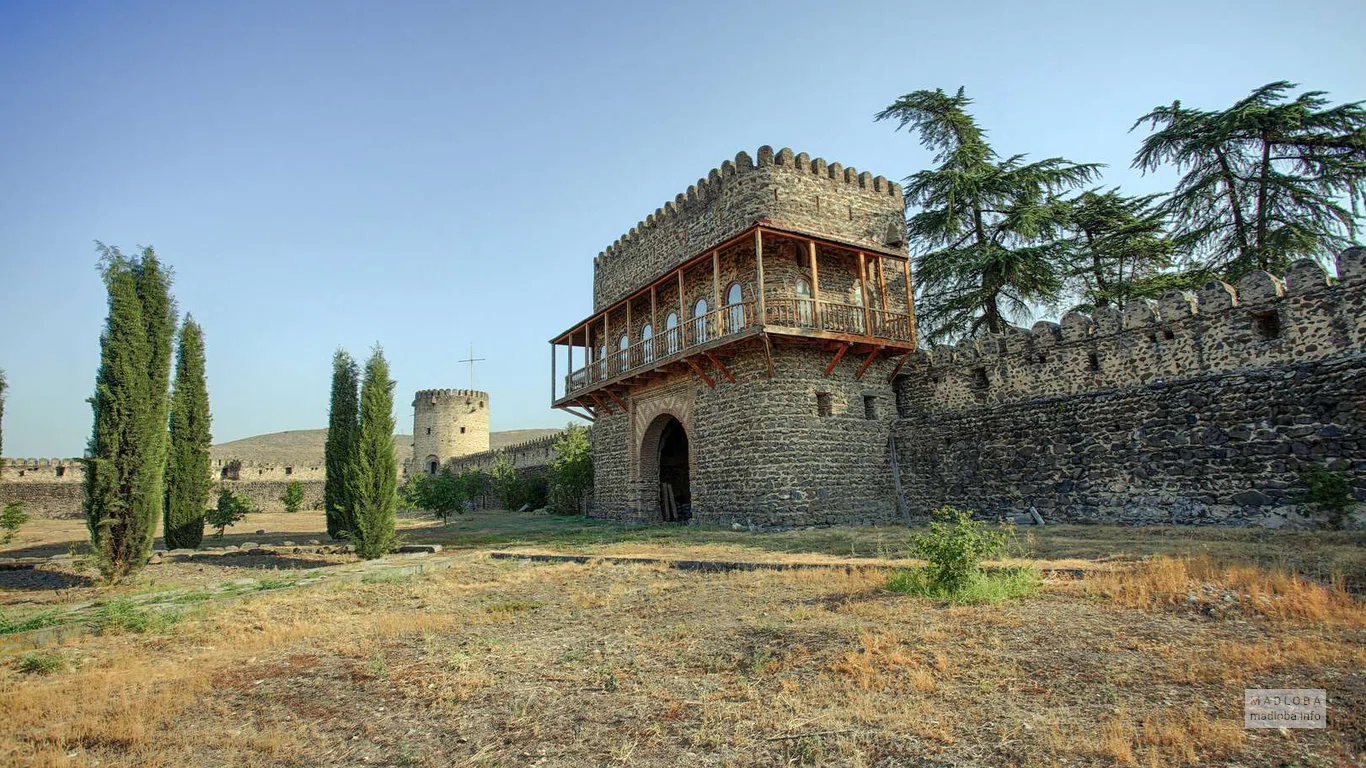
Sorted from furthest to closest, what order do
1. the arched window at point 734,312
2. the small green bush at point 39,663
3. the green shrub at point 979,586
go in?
the arched window at point 734,312
the green shrub at point 979,586
the small green bush at point 39,663

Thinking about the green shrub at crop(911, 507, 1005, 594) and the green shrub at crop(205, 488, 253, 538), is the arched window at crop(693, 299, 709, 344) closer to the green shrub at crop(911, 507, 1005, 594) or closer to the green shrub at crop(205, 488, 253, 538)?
the green shrub at crop(911, 507, 1005, 594)

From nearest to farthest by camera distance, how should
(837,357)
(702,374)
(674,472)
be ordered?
(837,357) → (702,374) → (674,472)

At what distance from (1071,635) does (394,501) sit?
42.4 feet

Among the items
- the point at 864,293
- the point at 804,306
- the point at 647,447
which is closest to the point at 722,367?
the point at 804,306

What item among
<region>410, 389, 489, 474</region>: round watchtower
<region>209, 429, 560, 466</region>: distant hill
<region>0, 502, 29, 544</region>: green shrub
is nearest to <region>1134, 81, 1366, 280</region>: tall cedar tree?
<region>0, 502, 29, 544</region>: green shrub

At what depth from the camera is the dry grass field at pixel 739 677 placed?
12.1 ft

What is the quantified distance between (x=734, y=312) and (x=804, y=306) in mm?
1797

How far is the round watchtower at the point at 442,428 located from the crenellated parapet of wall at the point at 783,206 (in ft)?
104

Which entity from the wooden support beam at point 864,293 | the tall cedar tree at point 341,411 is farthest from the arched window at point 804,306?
the tall cedar tree at point 341,411

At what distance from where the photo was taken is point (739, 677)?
193 inches

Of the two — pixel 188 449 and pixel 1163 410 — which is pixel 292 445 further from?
pixel 1163 410

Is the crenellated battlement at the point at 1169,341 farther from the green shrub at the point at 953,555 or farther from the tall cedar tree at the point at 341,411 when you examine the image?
the tall cedar tree at the point at 341,411

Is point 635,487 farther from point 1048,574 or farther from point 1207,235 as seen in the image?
point 1207,235

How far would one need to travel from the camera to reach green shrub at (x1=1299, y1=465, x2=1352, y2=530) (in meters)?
10.2
